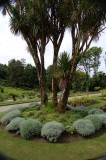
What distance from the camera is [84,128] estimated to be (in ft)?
25.6

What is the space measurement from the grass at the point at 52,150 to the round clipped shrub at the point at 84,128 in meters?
0.32

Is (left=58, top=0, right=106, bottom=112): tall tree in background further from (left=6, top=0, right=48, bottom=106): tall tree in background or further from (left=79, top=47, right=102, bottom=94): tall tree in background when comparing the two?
(left=79, top=47, right=102, bottom=94): tall tree in background

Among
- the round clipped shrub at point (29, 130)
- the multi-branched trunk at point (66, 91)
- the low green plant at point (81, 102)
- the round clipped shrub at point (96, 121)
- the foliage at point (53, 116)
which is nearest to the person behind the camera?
the round clipped shrub at point (29, 130)

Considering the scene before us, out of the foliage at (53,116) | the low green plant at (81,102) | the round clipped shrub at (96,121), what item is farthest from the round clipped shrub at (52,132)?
the low green plant at (81,102)

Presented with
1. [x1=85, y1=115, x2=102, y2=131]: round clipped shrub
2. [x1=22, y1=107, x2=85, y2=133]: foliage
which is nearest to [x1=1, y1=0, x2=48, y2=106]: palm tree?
[x1=22, y1=107, x2=85, y2=133]: foliage

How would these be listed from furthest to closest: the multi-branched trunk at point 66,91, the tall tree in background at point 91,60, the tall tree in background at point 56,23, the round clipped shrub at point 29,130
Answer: the tall tree in background at point 91,60
the tall tree in background at point 56,23
the multi-branched trunk at point 66,91
the round clipped shrub at point 29,130

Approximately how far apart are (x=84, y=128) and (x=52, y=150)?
67.3 inches

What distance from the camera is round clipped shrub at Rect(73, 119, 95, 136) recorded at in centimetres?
773

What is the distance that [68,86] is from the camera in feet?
33.0

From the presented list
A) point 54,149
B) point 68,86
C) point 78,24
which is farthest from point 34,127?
point 78,24

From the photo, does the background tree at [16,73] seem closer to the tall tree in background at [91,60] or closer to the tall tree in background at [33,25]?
the tall tree in background at [91,60]

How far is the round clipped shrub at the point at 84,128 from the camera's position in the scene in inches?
304

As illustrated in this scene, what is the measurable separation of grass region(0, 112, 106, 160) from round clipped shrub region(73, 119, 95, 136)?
1.04ft

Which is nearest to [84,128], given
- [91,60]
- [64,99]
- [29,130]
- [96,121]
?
[96,121]
